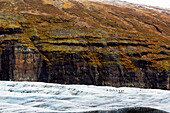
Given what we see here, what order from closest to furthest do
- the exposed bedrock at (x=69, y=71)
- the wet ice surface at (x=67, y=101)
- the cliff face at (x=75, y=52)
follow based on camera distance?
the wet ice surface at (x=67, y=101), the exposed bedrock at (x=69, y=71), the cliff face at (x=75, y=52)

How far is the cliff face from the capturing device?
34531mm

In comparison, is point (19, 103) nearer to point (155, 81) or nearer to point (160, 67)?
point (155, 81)

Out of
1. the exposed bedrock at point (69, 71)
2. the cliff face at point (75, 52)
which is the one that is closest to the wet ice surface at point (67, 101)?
the exposed bedrock at point (69, 71)

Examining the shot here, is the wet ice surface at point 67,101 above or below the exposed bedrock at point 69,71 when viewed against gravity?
above

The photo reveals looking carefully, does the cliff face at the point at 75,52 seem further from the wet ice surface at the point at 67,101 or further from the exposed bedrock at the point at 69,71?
the wet ice surface at the point at 67,101

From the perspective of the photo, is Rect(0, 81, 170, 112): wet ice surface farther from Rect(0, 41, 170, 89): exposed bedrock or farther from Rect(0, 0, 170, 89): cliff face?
Rect(0, 0, 170, 89): cliff face

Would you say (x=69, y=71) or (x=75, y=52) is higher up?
(x=75, y=52)

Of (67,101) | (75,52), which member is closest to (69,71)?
(75,52)

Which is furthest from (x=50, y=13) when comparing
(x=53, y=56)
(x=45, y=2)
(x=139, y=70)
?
(x=139, y=70)

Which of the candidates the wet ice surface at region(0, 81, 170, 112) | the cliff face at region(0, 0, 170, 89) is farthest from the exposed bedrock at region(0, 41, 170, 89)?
the wet ice surface at region(0, 81, 170, 112)

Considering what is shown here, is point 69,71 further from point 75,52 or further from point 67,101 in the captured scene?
point 67,101

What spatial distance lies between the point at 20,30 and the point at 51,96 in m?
23.9

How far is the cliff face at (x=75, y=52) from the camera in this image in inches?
1359

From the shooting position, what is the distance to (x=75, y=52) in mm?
37469
